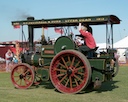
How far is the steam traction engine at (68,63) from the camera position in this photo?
6.83 m

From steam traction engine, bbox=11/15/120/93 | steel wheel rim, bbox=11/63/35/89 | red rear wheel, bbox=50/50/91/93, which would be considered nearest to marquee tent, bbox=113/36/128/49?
steam traction engine, bbox=11/15/120/93

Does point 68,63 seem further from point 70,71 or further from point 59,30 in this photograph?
point 59,30

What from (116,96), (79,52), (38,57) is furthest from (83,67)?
(38,57)

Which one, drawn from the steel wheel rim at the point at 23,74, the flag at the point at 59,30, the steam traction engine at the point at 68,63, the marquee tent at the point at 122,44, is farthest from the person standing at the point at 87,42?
the marquee tent at the point at 122,44

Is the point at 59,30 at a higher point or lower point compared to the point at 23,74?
higher

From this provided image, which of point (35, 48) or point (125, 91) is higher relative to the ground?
point (35, 48)

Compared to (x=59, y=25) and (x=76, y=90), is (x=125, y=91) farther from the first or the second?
(x=59, y=25)

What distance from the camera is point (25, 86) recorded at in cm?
785

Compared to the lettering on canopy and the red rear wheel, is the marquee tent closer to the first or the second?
the lettering on canopy

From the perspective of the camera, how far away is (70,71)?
6953 mm

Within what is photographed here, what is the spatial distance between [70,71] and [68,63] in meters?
0.22

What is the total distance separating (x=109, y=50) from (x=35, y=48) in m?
2.17

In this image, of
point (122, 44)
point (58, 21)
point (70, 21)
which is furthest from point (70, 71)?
point (122, 44)

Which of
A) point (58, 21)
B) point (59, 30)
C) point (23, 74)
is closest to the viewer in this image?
point (58, 21)
